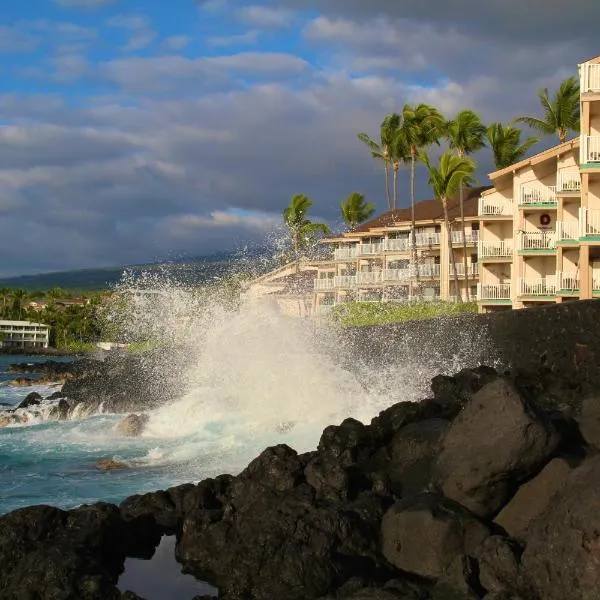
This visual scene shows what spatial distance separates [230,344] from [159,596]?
1482 cm

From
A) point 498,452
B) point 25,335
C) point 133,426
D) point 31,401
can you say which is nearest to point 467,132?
point 31,401

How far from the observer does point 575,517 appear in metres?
7.50

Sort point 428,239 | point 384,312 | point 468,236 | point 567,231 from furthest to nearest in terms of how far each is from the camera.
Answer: point 428,239
point 468,236
point 384,312
point 567,231

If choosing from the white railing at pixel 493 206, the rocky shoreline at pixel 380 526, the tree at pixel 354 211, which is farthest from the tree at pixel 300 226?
the rocky shoreline at pixel 380 526

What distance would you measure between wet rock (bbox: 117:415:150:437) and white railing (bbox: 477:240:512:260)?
81.5ft

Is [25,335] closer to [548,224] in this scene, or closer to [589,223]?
[548,224]

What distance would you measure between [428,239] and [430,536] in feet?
160

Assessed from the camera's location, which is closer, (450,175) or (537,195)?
(537,195)

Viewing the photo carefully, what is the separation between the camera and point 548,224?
1537 inches

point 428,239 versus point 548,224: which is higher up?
point 428,239

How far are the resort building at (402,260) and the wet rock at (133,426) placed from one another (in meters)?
29.7

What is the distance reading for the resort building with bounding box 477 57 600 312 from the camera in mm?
30922

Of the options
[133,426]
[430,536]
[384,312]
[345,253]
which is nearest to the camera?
[430,536]

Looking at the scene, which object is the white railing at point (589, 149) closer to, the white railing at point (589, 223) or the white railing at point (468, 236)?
the white railing at point (589, 223)
